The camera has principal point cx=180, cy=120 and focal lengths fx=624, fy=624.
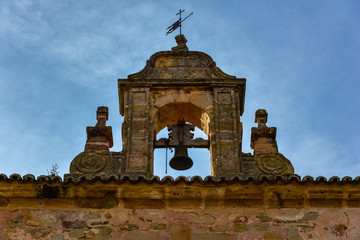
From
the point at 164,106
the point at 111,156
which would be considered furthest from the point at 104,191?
the point at 164,106

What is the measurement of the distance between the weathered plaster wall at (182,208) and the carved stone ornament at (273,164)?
84 centimetres

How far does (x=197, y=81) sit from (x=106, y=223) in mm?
2920

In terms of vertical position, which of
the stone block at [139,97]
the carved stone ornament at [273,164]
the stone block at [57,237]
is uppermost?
the stone block at [139,97]

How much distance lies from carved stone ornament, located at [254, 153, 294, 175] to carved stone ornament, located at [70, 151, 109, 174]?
1.96 m

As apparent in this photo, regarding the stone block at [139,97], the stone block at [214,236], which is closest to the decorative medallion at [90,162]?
the stone block at [139,97]

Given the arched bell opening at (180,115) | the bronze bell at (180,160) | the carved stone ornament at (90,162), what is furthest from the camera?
the arched bell opening at (180,115)

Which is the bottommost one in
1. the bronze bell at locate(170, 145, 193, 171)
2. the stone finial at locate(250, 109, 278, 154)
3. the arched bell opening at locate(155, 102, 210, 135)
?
the bronze bell at locate(170, 145, 193, 171)

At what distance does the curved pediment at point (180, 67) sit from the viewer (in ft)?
30.1

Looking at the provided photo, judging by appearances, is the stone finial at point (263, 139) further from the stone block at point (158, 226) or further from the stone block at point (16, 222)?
the stone block at point (16, 222)

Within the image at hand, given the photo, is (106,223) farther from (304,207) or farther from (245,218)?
(304,207)

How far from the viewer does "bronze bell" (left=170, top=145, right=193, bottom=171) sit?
8406 millimetres

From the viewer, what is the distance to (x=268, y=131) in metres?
8.37

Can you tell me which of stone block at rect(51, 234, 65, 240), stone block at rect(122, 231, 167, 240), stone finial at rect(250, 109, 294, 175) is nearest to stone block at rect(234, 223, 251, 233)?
stone block at rect(122, 231, 167, 240)

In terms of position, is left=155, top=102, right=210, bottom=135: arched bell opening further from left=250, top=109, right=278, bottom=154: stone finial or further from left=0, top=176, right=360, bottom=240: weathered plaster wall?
left=0, top=176, right=360, bottom=240: weathered plaster wall
